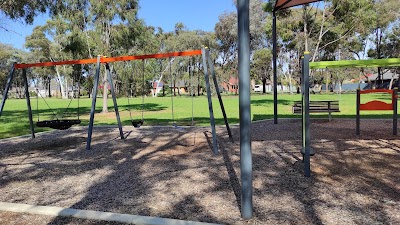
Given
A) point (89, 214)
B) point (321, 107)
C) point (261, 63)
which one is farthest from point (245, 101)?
point (261, 63)

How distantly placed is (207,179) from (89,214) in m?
1.66

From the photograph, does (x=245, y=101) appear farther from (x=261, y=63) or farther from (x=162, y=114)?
(x=261, y=63)

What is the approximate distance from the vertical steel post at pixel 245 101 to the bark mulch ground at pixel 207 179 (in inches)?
9.3

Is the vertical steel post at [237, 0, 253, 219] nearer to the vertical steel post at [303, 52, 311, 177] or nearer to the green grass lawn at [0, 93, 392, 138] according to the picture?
the vertical steel post at [303, 52, 311, 177]

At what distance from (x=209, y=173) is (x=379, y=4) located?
116 ft

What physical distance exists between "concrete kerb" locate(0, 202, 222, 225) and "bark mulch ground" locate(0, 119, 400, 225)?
8cm

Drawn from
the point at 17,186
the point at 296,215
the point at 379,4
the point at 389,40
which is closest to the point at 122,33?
the point at 17,186

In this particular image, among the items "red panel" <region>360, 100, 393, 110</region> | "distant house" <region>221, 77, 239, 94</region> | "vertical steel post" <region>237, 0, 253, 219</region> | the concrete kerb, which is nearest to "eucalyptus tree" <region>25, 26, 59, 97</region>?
"distant house" <region>221, 77, 239, 94</region>

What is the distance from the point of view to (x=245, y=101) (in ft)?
9.14

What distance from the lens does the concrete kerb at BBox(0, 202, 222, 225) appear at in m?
2.80

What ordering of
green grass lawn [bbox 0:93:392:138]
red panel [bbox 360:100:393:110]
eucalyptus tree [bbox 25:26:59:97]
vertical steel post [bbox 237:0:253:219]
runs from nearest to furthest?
vertical steel post [bbox 237:0:253:219]
red panel [bbox 360:100:393:110]
green grass lawn [bbox 0:93:392:138]
eucalyptus tree [bbox 25:26:59:97]

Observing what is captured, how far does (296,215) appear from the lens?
2926 mm

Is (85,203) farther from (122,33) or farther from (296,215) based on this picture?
(122,33)

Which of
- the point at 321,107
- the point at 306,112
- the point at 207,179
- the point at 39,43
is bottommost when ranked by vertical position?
the point at 207,179
